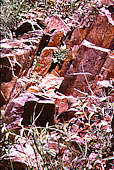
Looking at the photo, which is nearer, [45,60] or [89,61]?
[89,61]

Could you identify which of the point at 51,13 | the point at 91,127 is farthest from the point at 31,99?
the point at 51,13

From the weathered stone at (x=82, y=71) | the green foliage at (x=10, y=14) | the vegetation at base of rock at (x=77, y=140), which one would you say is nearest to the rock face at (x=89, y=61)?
the weathered stone at (x=82, y=71)

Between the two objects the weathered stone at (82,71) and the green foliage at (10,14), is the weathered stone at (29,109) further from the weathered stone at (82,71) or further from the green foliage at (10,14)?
the green foliage at (10,14)

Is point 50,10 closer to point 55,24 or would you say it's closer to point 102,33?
point 55,24

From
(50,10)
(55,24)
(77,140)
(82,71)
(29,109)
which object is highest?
(50,10)

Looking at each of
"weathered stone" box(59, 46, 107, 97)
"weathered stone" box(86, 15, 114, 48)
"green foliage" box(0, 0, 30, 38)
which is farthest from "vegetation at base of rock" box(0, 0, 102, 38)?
"weathered stone" box(59, 46, 107, 97)

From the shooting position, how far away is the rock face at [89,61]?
1350 mm

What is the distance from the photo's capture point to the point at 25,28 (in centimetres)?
170

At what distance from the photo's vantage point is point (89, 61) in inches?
53.7

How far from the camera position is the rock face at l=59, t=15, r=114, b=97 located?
4.43 ft

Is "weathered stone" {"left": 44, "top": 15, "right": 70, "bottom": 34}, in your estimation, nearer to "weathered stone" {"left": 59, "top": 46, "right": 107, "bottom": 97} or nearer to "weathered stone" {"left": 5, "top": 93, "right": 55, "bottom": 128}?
"weathered stone" {"left": 59, "top": 46, "right": 107, "bottom": 97}

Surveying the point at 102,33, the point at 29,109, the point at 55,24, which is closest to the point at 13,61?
the point at 29,109

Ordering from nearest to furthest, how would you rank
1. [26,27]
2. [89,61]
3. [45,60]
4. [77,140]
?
[77,140]
[89,61]
[45,60]
[26,27]

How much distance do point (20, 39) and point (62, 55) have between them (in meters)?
0.40
